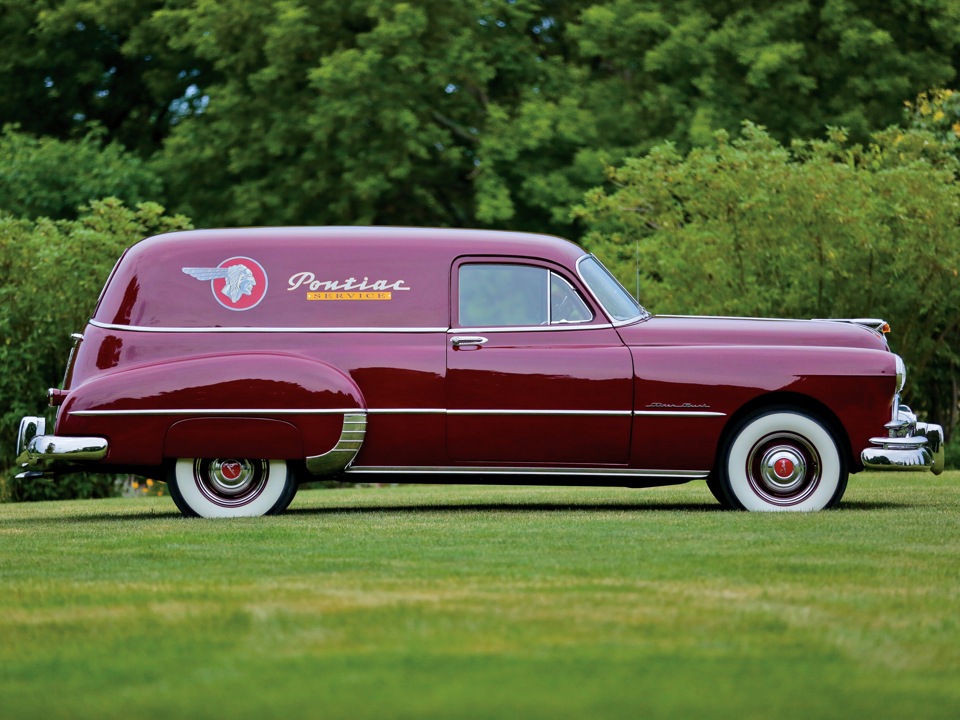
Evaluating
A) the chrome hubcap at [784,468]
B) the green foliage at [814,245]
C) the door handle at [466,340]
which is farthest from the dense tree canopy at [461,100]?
the door handle at [466,340]

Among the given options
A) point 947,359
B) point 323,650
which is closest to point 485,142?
point 947,359

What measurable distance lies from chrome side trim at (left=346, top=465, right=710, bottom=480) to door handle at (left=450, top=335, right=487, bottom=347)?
2.66 feet

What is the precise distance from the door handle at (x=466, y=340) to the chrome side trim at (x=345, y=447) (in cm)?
76

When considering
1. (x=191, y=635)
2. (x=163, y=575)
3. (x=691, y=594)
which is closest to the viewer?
(x=191, y=635)

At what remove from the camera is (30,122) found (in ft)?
112

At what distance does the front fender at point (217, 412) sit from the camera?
10406mm

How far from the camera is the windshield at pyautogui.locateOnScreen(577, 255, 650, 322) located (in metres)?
10.8

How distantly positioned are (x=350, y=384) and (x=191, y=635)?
194 inches

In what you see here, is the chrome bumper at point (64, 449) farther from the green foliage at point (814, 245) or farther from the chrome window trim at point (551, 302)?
the green foliage at point (814, 245)

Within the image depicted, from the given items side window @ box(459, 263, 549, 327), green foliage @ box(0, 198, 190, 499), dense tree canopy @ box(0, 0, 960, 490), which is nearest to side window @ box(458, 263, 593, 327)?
side window @ box(459, 263, 549, 327)

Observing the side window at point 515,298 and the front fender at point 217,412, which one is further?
the side window at point 515,298

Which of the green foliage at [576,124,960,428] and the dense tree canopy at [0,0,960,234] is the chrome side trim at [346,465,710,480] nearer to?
the green foliage at [576,124,960,428]

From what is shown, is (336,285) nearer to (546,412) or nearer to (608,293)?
(546,412)

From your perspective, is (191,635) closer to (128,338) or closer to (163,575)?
(163,575)
